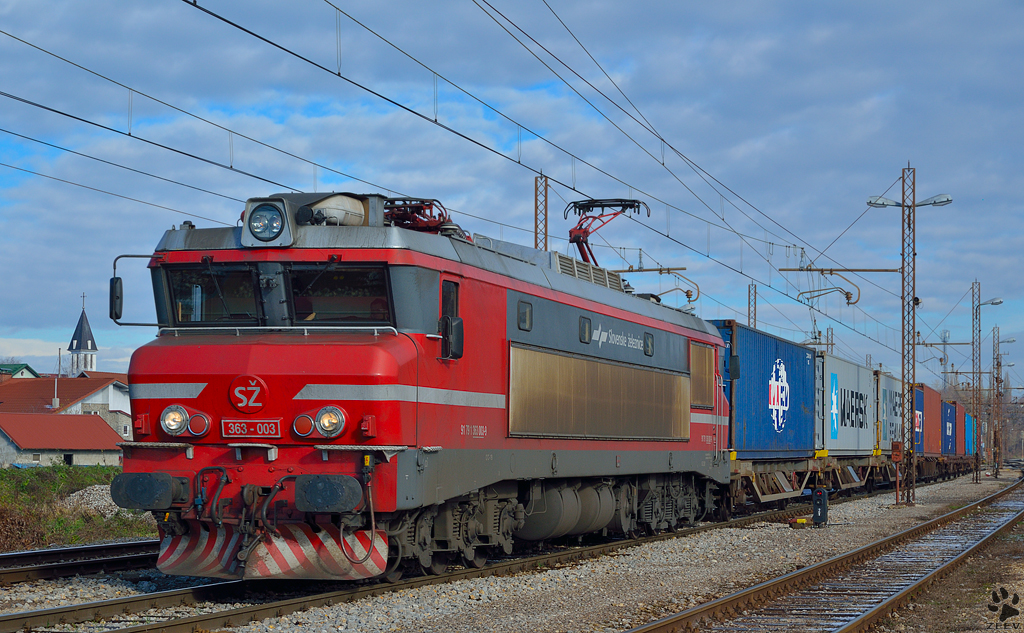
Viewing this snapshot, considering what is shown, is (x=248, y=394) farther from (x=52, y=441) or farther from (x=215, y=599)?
(x=52, y=441)

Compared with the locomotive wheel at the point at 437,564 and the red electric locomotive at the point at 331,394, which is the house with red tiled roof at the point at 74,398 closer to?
the locomotive wheel at the point at 437,564

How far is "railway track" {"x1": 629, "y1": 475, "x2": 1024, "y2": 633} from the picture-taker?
10.4 m

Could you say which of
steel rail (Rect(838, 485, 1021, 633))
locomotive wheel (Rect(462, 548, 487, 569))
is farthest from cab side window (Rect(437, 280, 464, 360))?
steel rail (Rect(838, 485, 1021, 633))

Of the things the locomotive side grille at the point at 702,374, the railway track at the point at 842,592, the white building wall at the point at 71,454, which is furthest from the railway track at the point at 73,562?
the white building wall at the point at 71,454

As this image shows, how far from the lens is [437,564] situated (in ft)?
41.7

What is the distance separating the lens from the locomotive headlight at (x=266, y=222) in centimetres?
1120

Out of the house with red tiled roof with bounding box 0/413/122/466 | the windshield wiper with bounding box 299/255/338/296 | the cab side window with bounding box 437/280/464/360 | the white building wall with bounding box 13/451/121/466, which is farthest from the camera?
the house with red tiled roof with bounding box 0/413/122/466

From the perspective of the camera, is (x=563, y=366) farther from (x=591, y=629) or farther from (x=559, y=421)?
(x=591, y=629)

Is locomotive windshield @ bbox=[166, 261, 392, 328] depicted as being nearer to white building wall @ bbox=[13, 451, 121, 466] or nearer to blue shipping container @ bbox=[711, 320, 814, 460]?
blue shipping container @ bbox=[711, 320, 814, 460]

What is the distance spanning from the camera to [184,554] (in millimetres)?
10891

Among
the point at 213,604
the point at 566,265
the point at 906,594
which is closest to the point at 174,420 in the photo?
the point at 213,604

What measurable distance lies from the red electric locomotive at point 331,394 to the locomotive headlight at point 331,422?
0.02 meters

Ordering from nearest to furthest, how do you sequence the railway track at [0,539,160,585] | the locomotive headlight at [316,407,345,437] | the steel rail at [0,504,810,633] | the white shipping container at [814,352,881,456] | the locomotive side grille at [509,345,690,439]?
the steel rail at [0,504,810,633]
the locomotive headlight at [316,407,345,437]
the railway track at [0,539,160,585]
the locomotive side grille at [509,345,690,439]
the white shipping container at [814,352,881,456]

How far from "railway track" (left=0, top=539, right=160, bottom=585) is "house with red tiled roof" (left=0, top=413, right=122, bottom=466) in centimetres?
5282
